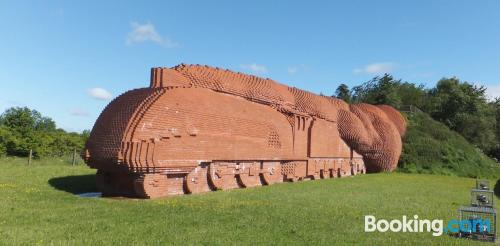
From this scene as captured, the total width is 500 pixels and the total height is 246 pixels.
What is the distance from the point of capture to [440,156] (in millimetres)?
31312

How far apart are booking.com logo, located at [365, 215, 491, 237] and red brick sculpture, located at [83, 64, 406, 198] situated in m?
5.79

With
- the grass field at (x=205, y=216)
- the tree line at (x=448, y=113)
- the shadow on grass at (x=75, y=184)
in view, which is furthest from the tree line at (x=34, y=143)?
the grass field at (x=205, y=216)

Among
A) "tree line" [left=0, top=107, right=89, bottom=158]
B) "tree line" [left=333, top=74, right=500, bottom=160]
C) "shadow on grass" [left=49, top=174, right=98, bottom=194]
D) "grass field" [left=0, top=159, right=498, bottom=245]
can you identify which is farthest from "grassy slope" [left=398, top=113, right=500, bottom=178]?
"tree line" [left=0, top=107, right=89, bottom=158]

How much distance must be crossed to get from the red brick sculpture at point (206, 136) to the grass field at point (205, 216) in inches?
37.1

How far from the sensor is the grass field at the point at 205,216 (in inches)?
286

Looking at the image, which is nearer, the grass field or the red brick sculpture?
the grass field

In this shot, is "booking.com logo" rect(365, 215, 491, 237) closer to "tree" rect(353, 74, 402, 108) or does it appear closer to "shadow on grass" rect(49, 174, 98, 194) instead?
"shadow on grass" rect(49, 174, 98, 194)

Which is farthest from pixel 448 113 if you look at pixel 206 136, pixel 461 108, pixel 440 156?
pixel 206 136

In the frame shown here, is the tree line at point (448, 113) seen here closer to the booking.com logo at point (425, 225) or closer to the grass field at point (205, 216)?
the grass field at point (205, 216)

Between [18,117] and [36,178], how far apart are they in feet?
118

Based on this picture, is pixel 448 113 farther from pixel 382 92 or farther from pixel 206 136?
pixel 206 136

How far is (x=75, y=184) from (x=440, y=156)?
85.1 ft

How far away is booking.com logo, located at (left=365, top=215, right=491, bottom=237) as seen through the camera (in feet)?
26.5

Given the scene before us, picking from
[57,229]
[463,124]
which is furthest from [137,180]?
[463,124]
